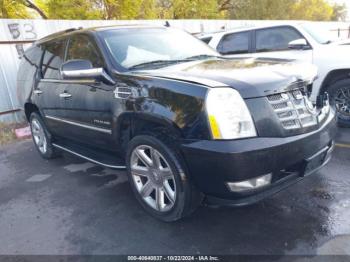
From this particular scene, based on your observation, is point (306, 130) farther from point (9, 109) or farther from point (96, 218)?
point (9, 109)

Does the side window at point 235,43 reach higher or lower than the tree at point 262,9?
lower

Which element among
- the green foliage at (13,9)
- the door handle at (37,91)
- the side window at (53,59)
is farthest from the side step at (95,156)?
the green foliage at (13,9)

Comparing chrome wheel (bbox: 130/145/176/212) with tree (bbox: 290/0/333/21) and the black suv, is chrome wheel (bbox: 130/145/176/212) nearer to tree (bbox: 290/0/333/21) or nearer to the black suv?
the black suv

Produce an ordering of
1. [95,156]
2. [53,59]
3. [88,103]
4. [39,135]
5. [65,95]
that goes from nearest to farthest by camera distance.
Result: [88,103] < [95,156] < [65,95] < [53,59] < [39,135]

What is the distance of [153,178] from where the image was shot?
9.89 ft

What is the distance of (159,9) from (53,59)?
15.1 metres

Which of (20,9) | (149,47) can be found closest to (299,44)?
(149,47)

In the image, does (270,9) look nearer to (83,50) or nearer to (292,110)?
(83,50)

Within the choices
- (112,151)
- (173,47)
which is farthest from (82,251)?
(173,47)

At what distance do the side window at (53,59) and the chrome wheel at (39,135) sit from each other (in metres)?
0.94

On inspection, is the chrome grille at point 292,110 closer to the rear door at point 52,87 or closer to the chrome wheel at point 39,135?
the rear door at point 52,87

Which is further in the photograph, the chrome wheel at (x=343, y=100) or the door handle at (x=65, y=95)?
the chrome wheel at (x=343, y=100)

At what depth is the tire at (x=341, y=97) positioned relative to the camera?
5.14m

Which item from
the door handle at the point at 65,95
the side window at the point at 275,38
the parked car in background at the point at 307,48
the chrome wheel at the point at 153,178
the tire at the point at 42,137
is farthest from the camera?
the side window at the point at 275,38
